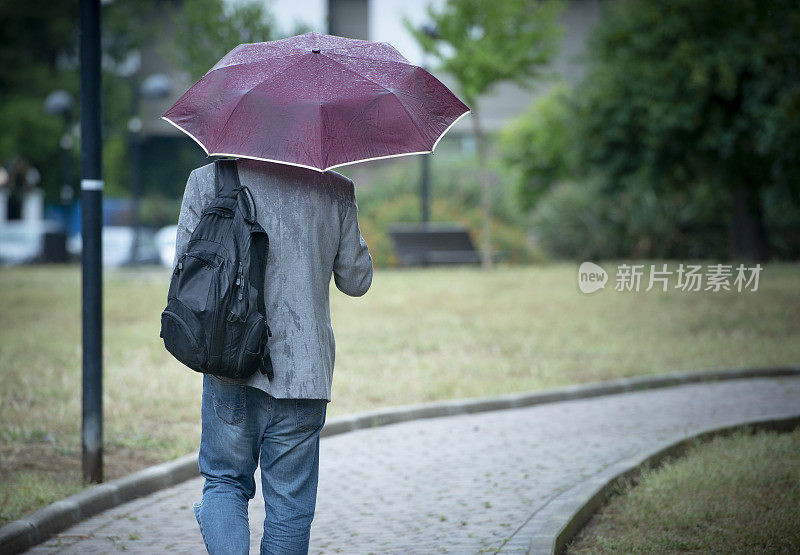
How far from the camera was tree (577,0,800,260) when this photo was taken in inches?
703

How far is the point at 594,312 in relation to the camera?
542 inches

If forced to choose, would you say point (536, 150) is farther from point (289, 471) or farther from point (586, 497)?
point (289, 471)

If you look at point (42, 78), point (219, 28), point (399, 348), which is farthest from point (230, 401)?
point (42, 78)

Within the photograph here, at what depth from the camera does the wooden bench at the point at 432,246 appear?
21578 mm

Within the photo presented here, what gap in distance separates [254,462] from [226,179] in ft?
3.19

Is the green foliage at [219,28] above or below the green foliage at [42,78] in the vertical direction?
below

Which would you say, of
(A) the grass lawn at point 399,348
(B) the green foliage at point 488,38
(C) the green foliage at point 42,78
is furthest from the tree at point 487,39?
(C) the green foliage at point 42,78

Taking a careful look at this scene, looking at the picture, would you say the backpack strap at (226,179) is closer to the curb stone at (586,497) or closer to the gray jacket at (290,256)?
the gray jacket at (290,256)

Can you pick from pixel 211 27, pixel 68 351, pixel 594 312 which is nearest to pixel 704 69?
pixel 594 312

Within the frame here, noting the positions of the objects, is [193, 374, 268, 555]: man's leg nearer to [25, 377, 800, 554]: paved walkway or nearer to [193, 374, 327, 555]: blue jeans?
[193, 374, 327, 555]: blue jeans

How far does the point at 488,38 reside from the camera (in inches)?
735

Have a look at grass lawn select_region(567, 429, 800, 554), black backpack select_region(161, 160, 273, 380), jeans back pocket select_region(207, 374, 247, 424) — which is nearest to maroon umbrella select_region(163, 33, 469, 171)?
black backpack select_region(161, 160, 273, 380)

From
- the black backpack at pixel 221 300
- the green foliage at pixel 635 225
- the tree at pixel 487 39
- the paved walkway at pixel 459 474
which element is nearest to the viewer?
the black backpack at pixel 221 300

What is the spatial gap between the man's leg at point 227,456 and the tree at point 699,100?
48.4ft
